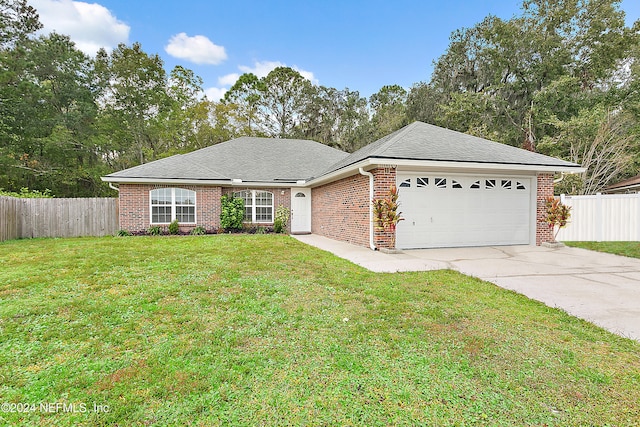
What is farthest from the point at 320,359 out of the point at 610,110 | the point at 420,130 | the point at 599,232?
the point at 610,110

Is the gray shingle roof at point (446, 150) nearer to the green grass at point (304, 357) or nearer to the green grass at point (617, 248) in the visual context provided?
the green grass at point (617, 248)

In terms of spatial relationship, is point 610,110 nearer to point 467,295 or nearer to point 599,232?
point 599,232

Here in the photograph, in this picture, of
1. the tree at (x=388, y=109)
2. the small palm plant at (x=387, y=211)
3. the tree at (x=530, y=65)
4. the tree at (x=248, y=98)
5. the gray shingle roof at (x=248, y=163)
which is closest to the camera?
the small palm plant at (x=387, y=211)

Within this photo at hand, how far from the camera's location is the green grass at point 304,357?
1970 mm

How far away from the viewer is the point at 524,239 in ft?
32.5

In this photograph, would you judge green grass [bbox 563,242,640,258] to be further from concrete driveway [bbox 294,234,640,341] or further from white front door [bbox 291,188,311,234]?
white front door [bbox 291,188,311,234]

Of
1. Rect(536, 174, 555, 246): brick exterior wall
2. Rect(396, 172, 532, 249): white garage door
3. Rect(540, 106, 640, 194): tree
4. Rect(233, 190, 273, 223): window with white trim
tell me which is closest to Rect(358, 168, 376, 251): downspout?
Rect(396, 172, 532, 249): white garage door

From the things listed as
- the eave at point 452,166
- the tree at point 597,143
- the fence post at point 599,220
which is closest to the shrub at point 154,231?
the eave at point 452,166

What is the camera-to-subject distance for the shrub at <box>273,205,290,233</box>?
47.5ft

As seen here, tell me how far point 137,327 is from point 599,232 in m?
13.9

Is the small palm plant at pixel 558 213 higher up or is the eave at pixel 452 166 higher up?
the eave at pixel 452 166

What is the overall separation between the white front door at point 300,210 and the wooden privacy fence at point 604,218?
404 inches

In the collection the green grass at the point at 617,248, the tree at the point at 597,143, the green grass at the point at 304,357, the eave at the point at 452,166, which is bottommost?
the green grass at the point at 304,357

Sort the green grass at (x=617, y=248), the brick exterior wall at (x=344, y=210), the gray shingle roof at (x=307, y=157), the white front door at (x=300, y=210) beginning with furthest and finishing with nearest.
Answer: the white front door at (x=300, y=210) → the brick exterior wall at (x=344, y=210) → the gray shingle roof at (x=307, y=157) → the green grass at (x=617, y=248)
